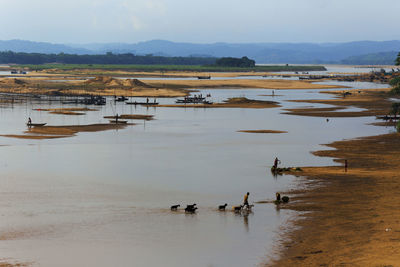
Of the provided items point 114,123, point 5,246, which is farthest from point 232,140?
point 5,246

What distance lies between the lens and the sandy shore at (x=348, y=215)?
75.8ft

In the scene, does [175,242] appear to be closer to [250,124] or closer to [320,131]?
[320,131]

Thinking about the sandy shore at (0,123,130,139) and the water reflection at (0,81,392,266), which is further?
the sandy shore at (0,123,130,139)

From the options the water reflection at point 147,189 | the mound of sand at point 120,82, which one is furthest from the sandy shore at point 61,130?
the mound of sand at point 120,82

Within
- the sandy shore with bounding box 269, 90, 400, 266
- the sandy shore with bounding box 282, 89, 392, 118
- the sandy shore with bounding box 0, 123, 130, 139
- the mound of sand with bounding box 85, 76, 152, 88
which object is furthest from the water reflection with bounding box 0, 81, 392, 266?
the mound of sand with bounding box 85, 76, 152, 88

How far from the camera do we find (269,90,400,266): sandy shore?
910 inches

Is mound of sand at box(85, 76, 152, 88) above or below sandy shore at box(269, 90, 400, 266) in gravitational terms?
above

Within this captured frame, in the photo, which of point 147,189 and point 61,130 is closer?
point 147,189

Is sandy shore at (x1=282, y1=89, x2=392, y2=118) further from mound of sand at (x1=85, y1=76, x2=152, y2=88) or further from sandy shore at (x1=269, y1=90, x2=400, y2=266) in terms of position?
mound of sand at (x1=85, y1=76, x2=152, y2=88)

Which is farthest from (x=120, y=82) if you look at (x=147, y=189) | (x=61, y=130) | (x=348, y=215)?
(x=348, y=215)

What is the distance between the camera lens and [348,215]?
29.7 meters

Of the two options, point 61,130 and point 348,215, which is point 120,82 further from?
point 348,215

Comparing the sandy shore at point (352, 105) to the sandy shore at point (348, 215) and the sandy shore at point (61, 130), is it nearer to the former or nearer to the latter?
the sandy shore at point (61, 130)

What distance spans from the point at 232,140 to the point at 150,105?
143ft
